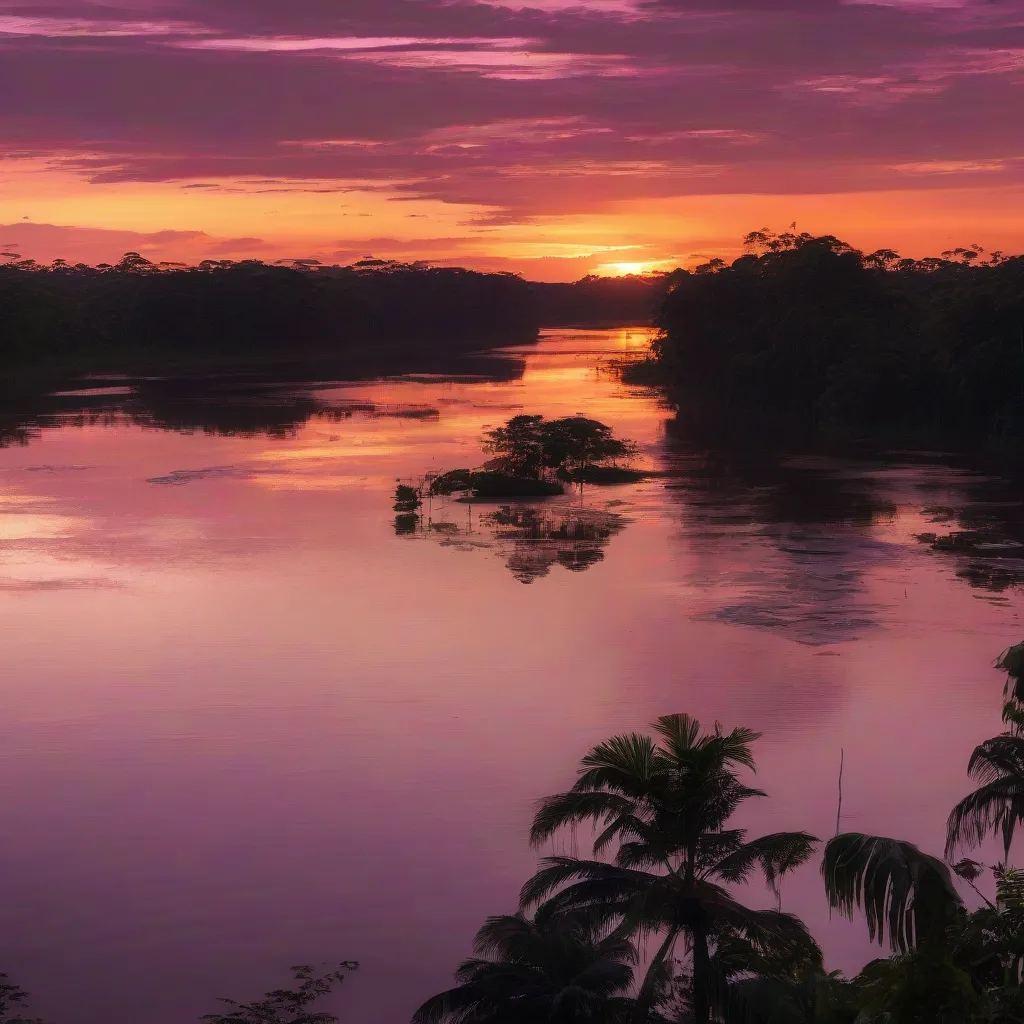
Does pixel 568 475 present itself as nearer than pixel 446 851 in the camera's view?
No

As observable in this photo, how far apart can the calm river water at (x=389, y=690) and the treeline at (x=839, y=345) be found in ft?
71.8

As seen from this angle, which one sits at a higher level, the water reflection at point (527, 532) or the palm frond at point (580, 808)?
the palm frond at point (580, 808)

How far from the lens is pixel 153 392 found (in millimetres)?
135375

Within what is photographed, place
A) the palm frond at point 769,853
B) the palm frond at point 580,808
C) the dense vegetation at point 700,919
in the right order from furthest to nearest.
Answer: the palm frond at point 580,808, the palm frond at point 769,853, the dense vegetation at point 700,919

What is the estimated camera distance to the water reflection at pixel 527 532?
2184 inches

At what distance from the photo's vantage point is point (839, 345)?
4385 inches

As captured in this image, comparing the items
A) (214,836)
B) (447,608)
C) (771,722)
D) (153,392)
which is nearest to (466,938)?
(214,836)

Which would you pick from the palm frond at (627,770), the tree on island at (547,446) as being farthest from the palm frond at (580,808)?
the tree on island at (547,446)

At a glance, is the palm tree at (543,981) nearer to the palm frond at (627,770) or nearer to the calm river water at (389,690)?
the palm frond at (627,770)

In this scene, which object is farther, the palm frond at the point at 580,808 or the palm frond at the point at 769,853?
the palm frond at the point at 580,808

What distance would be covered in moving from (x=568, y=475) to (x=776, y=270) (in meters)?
65.0

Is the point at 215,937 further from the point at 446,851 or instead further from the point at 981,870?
the point at 981,870

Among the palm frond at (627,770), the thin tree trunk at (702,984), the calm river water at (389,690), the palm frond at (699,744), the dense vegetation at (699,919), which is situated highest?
the palm frond at (699,744)

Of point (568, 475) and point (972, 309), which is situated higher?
point (972, 309)
